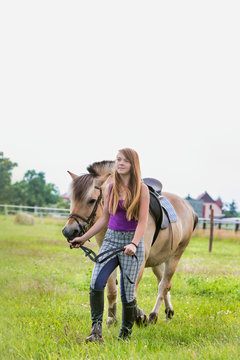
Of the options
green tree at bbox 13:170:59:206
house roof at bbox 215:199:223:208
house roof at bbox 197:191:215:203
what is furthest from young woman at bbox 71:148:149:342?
house roof at bbox 215:199:223:208

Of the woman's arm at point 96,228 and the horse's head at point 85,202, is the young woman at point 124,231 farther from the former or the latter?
the horse's head at point 85,202

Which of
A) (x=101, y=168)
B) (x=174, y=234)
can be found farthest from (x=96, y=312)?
(x=174, y=234)

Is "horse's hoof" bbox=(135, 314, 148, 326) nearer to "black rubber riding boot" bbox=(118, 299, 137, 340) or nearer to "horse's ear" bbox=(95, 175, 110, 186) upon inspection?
"black rubber riding boot" bbox=(118, 299, 137, 340)

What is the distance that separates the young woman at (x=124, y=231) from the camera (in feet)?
11.7

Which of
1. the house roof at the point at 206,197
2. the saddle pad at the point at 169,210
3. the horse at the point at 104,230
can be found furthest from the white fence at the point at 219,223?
the house roof at the point at 206,197

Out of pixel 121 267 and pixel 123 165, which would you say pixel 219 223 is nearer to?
pixel 121 267

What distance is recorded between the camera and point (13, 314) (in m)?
5.01

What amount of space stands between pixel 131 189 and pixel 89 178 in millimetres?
817

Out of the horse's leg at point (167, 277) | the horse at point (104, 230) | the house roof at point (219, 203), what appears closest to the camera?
the horse at point (104, 230)

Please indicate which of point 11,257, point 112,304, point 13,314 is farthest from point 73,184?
point 11,257

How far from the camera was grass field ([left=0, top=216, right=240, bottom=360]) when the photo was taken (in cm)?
342

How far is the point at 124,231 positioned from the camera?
3637 millimetres

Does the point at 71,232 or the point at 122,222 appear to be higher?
the point at 122,222

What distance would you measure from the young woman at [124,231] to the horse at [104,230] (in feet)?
1.29
